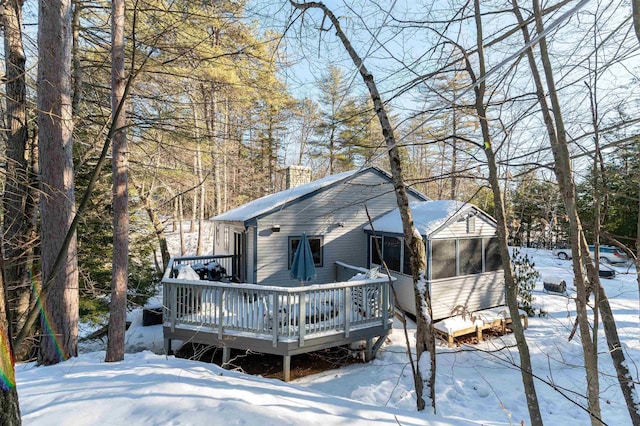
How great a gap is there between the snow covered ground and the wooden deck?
761 millimetres

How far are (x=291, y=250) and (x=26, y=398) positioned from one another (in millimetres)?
6609

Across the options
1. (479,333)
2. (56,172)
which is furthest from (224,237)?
(479,333)

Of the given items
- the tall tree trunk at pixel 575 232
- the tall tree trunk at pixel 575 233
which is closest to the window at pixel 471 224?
the tall tree trunk at pixel 575 232

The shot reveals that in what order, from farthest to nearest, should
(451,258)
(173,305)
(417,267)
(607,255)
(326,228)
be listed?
(607,255) < (326,228) < (451,258) < (173,305) < (417,267)

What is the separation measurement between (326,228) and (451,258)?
3773 millimetres

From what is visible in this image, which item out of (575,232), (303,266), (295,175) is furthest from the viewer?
(295,175)

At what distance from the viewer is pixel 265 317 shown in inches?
235

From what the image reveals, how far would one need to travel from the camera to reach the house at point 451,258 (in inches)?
328

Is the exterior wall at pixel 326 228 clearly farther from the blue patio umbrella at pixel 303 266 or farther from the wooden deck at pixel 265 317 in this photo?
the wooden deck at pixel 265 317

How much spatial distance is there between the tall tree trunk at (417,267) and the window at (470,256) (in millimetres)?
5331

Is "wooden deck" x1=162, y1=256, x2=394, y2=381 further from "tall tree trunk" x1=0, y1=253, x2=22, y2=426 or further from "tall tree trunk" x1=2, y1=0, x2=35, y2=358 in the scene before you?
"tall tree trunk" x1=0, y1=253, x2=22, y2=426

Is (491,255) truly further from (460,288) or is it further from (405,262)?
(405,262)

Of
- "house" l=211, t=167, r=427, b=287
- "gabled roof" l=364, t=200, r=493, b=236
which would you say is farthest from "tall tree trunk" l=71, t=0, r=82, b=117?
"gabled roof" l=364, t=200, r=493, b=236

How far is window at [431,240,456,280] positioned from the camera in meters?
8.31
